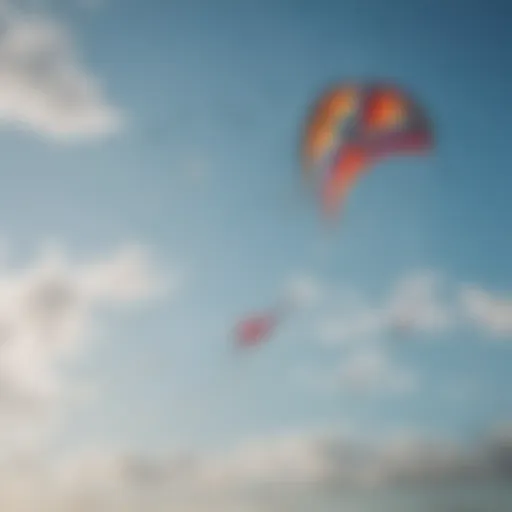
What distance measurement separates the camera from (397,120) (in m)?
12.1
